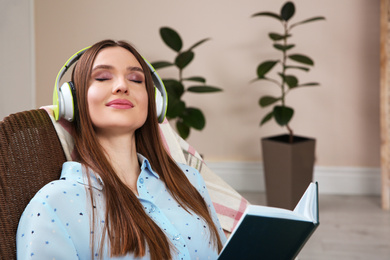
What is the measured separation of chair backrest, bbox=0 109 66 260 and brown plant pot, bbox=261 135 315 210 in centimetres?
182

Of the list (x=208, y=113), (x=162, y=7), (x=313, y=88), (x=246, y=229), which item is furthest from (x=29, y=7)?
(x=246, y=229)

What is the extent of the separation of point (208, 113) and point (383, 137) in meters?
1.13

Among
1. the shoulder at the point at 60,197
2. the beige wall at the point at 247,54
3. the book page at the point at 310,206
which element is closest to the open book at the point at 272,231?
the book page at the point at 310,206

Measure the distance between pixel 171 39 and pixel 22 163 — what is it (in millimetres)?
1930

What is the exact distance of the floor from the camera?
A: 2.23 metres

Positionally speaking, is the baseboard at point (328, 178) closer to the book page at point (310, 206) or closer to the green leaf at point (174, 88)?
the green leaf at point (174, 88)

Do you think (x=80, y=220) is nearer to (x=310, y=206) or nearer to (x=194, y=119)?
(x=310, y=206)

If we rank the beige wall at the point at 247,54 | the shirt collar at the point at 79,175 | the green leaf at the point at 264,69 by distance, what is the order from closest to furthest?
the shirt collar at the point at 79,175 → the green leaf at the point at 264,69 → the beige wall at the point at 247,54

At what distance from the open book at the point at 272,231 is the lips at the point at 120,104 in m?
0.44

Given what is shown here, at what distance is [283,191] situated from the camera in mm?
2797

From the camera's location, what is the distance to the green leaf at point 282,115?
8.94 ft

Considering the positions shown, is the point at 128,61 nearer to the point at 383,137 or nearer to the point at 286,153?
the point at 286,153

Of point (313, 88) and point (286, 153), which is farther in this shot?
point (313, 88)

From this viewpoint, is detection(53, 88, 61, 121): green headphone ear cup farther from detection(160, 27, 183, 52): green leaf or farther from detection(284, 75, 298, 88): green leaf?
detection(284, 75, 298, 88): green leaf
